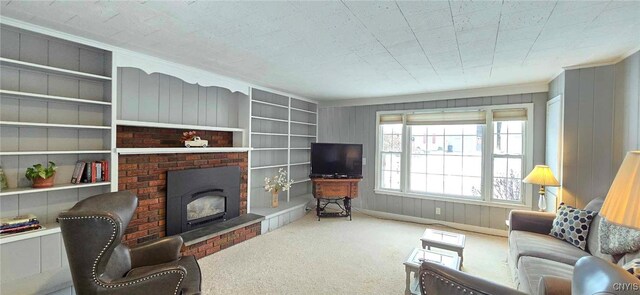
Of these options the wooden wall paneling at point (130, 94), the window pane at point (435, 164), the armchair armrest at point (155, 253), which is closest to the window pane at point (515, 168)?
the window pane at point (435, 164)

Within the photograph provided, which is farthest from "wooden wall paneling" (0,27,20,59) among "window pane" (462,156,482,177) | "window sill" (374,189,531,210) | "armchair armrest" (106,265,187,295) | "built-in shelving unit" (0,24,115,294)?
"window pane" (462,156,482,177)

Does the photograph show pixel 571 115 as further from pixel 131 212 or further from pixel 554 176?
pixel 131 212

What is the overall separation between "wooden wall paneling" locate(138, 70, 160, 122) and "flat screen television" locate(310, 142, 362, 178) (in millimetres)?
2601

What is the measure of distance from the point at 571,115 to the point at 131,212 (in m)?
4.50

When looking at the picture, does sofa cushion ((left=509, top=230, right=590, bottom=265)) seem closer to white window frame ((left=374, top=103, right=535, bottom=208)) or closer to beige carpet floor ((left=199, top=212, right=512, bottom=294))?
beige carpet floor ((left=199, top=212, right=512, bottom=294))

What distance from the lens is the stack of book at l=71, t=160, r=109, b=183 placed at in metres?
2.55

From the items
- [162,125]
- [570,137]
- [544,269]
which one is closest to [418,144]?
[570,137]

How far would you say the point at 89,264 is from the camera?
166 cm

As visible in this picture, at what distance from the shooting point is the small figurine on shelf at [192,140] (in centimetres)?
346

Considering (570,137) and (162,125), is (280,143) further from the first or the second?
(570,137)

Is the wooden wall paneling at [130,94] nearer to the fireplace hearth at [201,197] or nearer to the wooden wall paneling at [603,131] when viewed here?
the fireplace hearth at [201,197]

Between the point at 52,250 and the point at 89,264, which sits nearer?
the point at 89,264

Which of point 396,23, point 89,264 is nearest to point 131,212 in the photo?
point 89,264

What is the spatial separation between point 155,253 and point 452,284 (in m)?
2.22
